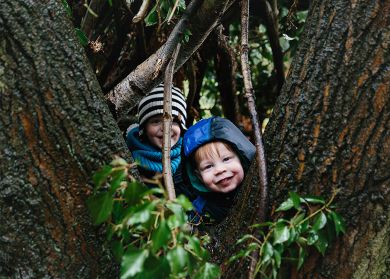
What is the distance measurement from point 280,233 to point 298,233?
48 millimetres

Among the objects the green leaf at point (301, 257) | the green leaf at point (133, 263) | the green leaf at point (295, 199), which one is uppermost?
the green leaf at point (133, 263)

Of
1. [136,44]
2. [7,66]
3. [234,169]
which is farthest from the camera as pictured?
[136,44]

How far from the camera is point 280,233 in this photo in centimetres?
130

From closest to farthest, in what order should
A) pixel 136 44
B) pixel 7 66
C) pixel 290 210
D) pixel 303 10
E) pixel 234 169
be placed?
pixel 7 66, pixel 290 210, pixel 234 169, pixel 136 44, pixel 303 10

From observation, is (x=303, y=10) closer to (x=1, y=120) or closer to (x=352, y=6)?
(x=352, y=6)

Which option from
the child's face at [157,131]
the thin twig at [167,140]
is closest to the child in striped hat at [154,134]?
the child's face at [157,131]

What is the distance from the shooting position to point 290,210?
1406 mm

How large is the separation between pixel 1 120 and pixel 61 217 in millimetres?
277

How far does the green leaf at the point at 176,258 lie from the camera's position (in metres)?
1.04

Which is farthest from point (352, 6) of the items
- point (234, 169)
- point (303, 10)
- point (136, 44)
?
point (303, 10)

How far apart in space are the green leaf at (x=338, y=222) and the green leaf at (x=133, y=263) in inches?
18.9

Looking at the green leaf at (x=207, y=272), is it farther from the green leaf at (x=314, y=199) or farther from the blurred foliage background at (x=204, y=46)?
the blurred foliage background at (x=204, y=46)

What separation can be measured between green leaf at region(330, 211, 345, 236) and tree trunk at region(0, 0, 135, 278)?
579mm

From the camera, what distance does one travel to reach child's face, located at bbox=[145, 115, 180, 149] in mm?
2744
